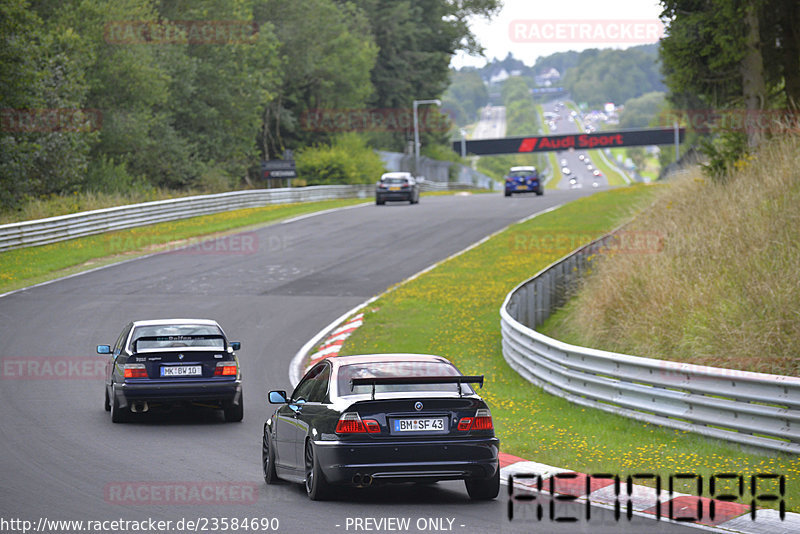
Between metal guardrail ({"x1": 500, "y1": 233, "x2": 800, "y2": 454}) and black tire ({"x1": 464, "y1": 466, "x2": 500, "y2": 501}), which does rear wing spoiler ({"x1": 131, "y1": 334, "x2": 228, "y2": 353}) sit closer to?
metal guardrail ({"x1": 500, "y1": 233, "x2": 800, "y2": 454})

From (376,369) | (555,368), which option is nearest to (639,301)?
(555,368)

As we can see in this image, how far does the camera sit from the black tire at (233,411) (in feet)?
46.9

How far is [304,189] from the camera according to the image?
55.5m

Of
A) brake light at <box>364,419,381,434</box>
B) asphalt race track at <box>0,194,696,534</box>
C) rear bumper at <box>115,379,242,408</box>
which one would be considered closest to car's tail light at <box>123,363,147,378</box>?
rear bumper at <box>115,379,242,408</box>

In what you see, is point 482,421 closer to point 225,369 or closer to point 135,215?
point 225,369

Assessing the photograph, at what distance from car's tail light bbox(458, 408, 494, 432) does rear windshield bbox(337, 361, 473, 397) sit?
0.22m

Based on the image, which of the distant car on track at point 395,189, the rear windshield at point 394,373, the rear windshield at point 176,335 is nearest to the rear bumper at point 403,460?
the rear windshield at point 394,373

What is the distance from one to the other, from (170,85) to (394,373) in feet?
159

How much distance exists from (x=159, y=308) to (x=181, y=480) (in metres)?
14.5

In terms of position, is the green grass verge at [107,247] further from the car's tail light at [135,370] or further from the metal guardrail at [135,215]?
the car's tail light at [135,370]

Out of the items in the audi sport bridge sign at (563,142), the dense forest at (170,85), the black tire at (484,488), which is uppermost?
the dense forest at (170,85)

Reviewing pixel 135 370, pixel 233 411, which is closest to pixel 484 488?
pixel 233 411

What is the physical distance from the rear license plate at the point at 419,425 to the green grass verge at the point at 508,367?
229 cm

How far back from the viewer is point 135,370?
46.2ft
